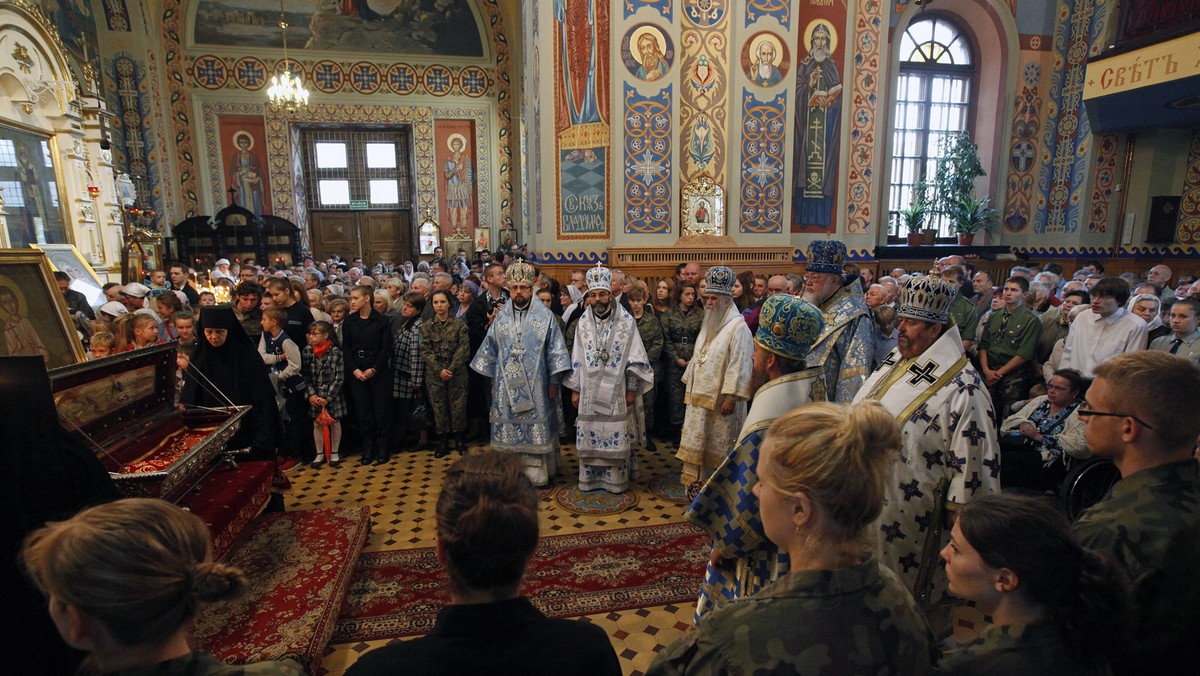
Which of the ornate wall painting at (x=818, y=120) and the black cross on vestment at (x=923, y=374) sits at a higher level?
the ornate wall painting at (x=818, y=120)

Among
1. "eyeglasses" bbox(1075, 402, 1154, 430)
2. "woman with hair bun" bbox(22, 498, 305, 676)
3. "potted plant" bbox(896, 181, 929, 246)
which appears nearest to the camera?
"woman with hair bun" bbox(22, 498, 305, 676)

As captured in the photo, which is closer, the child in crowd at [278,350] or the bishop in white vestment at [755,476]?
the bishop in white vestment at [755,476]

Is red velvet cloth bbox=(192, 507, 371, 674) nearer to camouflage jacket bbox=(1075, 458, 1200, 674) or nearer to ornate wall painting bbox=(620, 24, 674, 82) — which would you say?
camouflage jacket bbox=(1075, 458, 1200, 674)

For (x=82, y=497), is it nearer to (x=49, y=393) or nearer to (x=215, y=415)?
(x=49, y=393)

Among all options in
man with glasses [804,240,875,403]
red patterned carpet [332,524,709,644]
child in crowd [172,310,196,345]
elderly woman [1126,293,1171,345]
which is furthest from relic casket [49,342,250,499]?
elderly woman [1126,293,1171,345]

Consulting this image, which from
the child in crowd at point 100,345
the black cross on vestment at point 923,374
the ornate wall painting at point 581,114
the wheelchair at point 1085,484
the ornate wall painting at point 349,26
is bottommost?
the wheelchair at point 1085,484

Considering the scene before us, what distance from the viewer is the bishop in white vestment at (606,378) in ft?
15.7

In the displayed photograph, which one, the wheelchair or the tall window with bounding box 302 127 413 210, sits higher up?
the tall window with bounding box 302 127 413 210

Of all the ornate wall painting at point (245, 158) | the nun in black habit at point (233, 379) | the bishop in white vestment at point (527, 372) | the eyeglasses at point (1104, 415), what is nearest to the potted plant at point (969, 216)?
the bishop in white vestment at point (527, 372)

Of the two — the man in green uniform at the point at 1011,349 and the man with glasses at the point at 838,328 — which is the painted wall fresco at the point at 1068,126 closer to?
the man in green uniform at the point at 1011,349

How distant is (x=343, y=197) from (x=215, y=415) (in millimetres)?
15840

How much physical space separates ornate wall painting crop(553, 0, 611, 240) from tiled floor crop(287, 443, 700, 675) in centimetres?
434

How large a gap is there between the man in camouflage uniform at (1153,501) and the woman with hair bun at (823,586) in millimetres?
726

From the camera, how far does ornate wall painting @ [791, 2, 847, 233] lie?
9.98 metres
